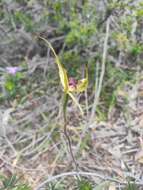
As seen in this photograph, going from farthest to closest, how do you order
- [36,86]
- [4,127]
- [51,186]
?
[36,86], [4,127], [51,186]

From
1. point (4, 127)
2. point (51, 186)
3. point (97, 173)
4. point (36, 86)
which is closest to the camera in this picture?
point (51, 186)

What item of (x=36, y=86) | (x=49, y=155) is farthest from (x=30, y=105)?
(x=49, y=155)

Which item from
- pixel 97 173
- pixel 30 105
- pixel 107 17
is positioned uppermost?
pixel 107 17

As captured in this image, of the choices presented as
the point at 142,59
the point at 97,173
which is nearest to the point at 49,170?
the point at 97,173

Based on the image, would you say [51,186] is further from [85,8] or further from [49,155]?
[85,8]

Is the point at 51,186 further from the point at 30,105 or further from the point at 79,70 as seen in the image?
the point at 79,70

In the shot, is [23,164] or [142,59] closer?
[23,164]

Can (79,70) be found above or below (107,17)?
below
